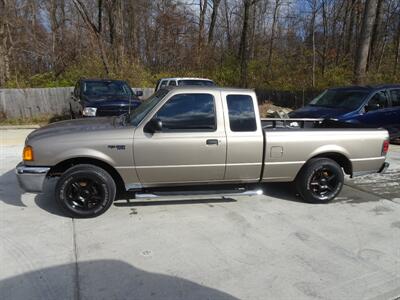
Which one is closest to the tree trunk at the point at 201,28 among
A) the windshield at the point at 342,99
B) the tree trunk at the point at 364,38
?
the tree trunk at the point at 364,38

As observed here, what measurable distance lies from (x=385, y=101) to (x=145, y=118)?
7836 mm

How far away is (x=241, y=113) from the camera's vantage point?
186 inches

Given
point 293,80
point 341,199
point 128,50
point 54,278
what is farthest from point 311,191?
point 128,50

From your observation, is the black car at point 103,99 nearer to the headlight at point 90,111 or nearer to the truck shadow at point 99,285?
the headlight at point 90,111

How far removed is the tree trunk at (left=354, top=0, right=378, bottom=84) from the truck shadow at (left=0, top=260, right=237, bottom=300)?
15172 millimetres

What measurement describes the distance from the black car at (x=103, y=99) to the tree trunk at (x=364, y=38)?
1050 cm

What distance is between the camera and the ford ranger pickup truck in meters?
4.32

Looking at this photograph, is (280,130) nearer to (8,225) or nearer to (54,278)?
(54,278)

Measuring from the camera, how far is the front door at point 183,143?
4457 mm

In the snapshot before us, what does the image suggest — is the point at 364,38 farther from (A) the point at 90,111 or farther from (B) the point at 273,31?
(A) the point at 90,111

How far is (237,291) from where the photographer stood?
10.1 ft

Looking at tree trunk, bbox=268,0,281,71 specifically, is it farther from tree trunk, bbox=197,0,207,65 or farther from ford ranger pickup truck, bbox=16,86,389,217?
ford ranger pickup truck, bbox=16,86,389,217

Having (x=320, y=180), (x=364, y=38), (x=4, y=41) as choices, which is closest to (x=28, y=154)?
(x=320, y=180)

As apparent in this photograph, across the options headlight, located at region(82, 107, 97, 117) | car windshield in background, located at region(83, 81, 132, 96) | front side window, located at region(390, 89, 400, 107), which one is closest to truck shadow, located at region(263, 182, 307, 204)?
headlight, located at region(82, 107, 97, 117)
